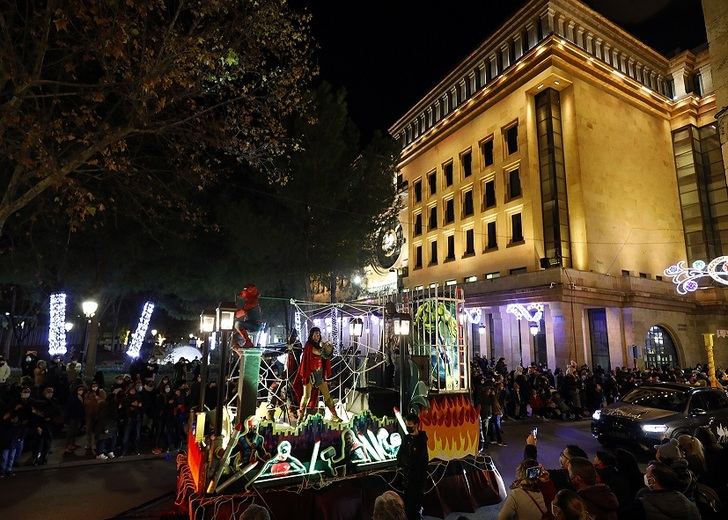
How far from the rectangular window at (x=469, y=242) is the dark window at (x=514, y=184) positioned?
4.34 m

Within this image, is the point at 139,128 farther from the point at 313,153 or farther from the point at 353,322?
the point at 313,153

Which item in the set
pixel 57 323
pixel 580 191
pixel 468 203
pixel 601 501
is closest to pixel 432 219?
pixel 468 203

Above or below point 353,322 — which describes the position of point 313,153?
above

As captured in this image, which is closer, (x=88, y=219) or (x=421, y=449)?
(x=421, y=449)

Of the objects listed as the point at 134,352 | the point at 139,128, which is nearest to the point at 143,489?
the point at 139,128

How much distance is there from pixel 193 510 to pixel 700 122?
42.2 metres

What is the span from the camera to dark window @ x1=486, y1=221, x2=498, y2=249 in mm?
31473

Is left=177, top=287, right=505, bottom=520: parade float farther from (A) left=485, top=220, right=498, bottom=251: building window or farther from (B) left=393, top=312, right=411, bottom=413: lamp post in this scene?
(A) left=485, top=220, right=498, bottom=251: building window

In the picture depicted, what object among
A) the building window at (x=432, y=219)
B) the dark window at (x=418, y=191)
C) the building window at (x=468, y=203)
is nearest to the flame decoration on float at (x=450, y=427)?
the building window at (x=468, y=203)

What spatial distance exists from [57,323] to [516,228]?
2695 cm

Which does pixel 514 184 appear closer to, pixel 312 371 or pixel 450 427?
pixel 450 427

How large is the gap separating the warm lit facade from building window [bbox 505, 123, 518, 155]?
8cm

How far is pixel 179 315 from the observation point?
25812 mm

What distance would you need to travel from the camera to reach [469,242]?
34375 millimetres
